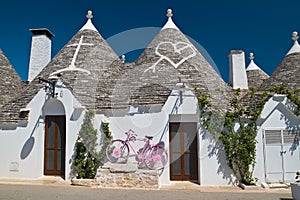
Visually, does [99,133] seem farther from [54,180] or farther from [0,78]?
[0,78]

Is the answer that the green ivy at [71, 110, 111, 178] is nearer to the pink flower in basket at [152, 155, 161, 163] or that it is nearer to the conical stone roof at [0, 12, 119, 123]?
the conical stone roof at [0, 12, 119, 123]

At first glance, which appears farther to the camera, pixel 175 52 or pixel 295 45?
pixel 295 45

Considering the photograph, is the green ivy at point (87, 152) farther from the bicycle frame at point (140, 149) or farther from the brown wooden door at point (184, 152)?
the brown wooden door at point (184, 152)

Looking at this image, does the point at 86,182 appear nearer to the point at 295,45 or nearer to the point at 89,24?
the point at 89,24

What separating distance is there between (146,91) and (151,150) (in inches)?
111

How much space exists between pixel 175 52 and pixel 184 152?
5442 millimetres

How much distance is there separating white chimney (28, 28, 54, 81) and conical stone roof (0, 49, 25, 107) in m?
0.85

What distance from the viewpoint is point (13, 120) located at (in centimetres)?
1190

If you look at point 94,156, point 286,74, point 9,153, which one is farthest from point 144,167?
point 286,74

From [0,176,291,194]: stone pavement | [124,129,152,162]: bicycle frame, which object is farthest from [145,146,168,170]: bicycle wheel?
[0,176,291,194]: stone pavement

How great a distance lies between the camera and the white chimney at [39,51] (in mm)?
15992

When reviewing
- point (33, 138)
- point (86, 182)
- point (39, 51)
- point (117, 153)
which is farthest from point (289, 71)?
point (39, 51)

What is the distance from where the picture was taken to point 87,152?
11.0 metres

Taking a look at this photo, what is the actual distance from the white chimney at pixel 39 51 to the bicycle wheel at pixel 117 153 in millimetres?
7993
